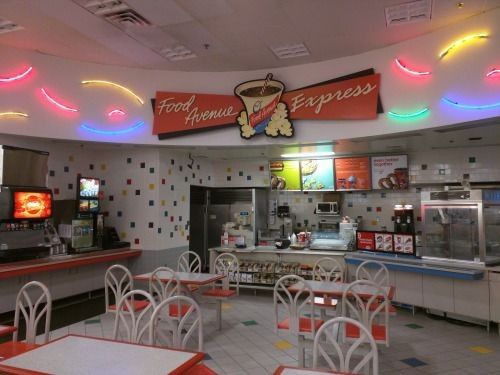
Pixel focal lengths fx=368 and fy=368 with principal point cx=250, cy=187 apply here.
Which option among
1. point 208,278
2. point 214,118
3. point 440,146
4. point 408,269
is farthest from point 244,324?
point 440,146

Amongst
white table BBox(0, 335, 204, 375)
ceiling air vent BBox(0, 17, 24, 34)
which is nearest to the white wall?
ceiling air vent BBox(0, 17, 24, 34)

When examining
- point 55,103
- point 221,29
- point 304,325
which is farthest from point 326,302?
point 55,103

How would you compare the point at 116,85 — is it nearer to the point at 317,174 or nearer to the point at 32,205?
the point at 32,205

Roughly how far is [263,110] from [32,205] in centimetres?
362

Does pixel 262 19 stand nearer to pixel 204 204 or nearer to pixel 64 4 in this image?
pixel 64 4

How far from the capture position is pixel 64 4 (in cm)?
403

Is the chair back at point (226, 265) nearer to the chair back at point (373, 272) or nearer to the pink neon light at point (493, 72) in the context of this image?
→ the chair back at point (373, 272)

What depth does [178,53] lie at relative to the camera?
5406mm

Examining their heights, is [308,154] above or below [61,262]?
above

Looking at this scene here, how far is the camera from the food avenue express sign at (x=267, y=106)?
5230 millimetres

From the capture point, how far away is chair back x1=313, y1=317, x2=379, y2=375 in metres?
2.21

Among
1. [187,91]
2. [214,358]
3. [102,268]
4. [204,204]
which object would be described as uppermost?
[187,91]

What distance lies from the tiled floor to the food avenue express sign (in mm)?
2873

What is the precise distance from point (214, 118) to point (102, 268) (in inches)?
125
